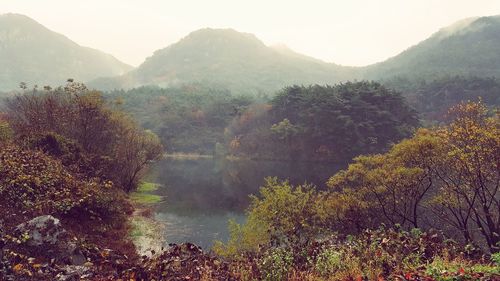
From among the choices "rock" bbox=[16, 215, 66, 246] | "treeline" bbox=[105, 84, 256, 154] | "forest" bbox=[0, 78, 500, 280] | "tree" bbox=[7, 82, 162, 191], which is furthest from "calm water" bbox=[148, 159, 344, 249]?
"treeline" bbox=[105, 84, 256, 154]

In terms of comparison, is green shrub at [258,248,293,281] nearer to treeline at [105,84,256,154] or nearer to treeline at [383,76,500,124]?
treeline at [383,76,500,124]

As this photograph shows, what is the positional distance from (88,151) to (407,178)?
28.9m

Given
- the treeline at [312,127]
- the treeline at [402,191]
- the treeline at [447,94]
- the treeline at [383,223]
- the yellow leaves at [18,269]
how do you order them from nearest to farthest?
1. the yellow leaves at [18,269]
2. the treeline at [383,223]
3. the treeline at [402,191]
4. the treeline at [312,127]
5. the treeline at [447,94]

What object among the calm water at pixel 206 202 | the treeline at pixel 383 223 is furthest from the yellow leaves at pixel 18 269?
the calm water at pixel 206 202

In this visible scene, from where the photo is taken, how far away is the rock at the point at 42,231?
15610mm

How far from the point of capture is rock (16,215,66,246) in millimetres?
15610

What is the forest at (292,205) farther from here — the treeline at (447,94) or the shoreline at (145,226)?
the treeline at (447,94)

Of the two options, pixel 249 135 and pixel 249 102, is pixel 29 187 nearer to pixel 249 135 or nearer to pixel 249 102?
pixel 249 135

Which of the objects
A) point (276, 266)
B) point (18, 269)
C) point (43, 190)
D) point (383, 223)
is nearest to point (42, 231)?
point (43, 190)

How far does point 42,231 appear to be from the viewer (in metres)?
16.0

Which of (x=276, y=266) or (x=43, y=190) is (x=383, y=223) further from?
(x=43, y=190)

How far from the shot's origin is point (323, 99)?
106m

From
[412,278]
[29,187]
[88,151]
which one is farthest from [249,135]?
[412,278]

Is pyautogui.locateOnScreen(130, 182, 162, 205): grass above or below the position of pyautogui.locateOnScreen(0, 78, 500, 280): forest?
below
